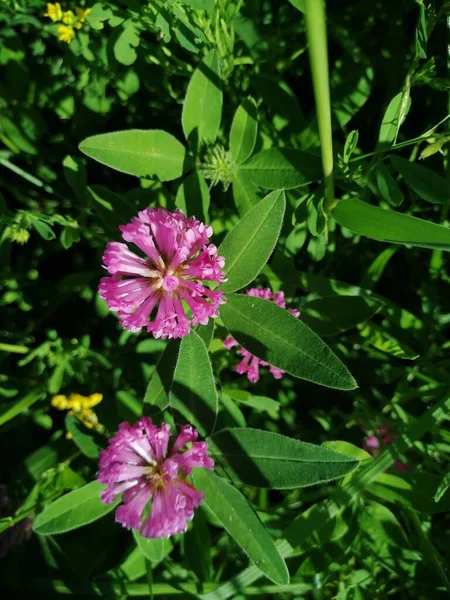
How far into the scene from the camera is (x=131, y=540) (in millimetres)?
2227

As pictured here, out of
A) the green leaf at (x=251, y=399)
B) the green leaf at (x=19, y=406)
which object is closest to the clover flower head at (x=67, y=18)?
the green leaf at (x=19, y=406)

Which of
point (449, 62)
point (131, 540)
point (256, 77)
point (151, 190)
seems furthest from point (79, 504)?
point (449, 62)

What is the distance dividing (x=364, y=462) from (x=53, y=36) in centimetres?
185

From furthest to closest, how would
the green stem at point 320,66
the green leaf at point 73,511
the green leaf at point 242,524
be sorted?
the green leaf at point 73,511 → the green leaf at point 242,524 → the green stem at point 320,66

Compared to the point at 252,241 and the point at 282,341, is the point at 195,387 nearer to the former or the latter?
the point at 282,341

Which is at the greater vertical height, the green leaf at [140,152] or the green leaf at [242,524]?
the green leaf at [140,152]

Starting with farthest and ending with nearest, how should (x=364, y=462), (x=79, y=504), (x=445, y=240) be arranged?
(x=364, y=462) < (x=79, y=504) < (x=445, y=240)

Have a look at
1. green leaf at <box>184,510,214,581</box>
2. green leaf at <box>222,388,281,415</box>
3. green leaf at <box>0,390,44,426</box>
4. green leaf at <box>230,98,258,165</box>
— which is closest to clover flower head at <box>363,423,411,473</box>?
green leaf at <box>222,388,281,415</box>

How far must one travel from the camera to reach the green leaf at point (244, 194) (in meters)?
1.75

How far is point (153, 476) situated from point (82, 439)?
0.42 metres

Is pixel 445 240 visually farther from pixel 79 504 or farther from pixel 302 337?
pixel 79 504

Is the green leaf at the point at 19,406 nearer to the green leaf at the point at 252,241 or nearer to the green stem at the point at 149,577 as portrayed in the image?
the green stem at the point at 149,577

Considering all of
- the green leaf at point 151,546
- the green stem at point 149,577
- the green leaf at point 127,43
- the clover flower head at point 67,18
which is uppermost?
the clover flower head at point 67,18

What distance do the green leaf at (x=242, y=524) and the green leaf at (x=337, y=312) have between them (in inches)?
21.2
